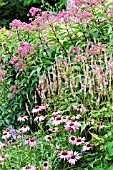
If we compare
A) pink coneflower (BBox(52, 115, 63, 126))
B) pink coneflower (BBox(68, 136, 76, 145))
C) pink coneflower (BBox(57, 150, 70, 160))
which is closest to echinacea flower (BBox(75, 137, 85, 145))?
pink coneflower (BBox(68, 136, 76, 145))

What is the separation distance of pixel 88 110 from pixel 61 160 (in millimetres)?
499

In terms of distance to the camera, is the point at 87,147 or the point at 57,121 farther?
the point at 57,121

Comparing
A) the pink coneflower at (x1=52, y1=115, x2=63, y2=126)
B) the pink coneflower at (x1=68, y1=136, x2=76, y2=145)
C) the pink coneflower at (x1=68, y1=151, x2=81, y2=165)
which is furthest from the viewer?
the pink coneflower at (x1=52, y1=115, x2=63, y2=126)

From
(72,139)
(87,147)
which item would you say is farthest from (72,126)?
(87,147)

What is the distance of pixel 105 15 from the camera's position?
180 inches

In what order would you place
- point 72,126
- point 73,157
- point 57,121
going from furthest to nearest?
point 57,121, point 72,126, point 73,157

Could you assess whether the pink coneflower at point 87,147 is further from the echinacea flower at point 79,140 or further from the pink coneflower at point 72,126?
the pink coneflower at point 72,126

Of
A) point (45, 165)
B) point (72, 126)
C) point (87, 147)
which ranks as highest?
point (72, 126)

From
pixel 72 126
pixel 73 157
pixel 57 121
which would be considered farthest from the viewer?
pixel 57 121

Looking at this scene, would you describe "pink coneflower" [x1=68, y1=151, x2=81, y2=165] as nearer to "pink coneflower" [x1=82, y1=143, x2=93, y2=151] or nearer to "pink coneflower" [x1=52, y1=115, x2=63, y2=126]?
"pink coneflower" [x1=82, y1=143, x2=93, y2=151]

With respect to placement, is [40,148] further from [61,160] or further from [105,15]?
[105,15]

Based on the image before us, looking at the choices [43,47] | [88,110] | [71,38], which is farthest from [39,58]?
[88,110]

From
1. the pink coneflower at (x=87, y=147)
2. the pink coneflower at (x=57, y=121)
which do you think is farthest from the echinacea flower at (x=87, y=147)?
the pink coneflower at (x=57, y=121)

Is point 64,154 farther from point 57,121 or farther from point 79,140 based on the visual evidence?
point 57,121
